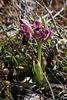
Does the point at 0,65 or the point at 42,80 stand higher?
the point at 0,65

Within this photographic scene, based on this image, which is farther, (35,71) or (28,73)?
(28,73)

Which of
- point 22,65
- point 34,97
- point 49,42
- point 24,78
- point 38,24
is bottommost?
point 34,97

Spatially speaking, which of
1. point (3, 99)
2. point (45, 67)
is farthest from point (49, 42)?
point (3, 99)

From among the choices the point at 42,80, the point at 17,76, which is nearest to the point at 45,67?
the point at 42,80

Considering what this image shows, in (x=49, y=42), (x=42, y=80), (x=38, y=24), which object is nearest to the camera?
(x=38, y=24)

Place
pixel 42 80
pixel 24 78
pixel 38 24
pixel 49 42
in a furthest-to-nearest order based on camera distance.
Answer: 1. pixel 49 42
2. pixel 24 78
3. pixel 42 80
4. pixel 38 24

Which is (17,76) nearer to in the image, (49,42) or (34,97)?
(34,97)

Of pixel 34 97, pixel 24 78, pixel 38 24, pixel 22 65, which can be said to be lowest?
pixel 34 97

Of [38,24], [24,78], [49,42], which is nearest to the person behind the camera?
[38,24]

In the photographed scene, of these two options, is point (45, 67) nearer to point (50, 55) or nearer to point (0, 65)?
point (50, 55)

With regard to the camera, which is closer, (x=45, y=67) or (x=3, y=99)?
(x=3, y=99)
